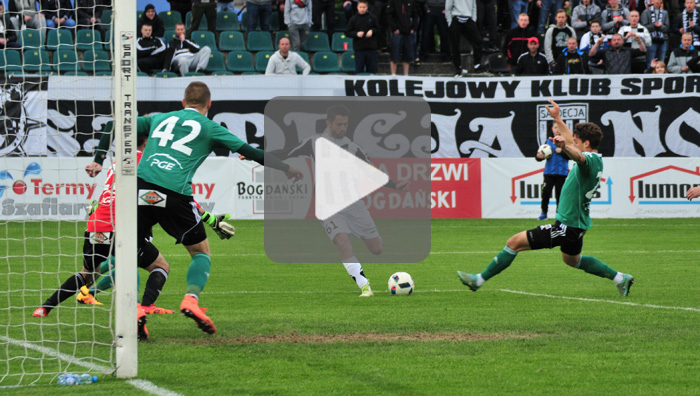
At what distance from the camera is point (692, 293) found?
10656 mm

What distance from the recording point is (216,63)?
25.6m

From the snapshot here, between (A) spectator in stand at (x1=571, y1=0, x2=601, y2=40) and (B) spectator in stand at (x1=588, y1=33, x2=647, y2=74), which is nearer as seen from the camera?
(B) spectator in stand at (x1=588, y1=33, x2=647, y2=74)

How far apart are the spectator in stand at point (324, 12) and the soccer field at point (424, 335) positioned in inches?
563

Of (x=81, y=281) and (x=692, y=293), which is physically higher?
(x=81, y=281)

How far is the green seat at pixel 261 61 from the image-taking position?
26.0 m

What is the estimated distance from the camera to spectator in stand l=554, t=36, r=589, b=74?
80.7 ft

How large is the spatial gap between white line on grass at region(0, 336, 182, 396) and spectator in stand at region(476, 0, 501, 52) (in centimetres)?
2109

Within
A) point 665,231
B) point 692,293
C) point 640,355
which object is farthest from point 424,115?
point 640,355

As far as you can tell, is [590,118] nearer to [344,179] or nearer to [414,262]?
[414,262]

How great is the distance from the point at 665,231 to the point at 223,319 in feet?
44.6

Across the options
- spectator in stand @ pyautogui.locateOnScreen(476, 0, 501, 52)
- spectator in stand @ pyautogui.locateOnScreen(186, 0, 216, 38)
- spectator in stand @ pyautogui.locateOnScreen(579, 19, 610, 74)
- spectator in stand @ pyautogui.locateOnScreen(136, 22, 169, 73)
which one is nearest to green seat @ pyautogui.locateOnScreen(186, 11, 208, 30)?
spectator in stand @ pyautogui.locateOnScreen(186, 0, 216, 38)

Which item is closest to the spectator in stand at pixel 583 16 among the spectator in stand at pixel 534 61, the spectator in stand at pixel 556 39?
the spectator in stand at pixel 556 39

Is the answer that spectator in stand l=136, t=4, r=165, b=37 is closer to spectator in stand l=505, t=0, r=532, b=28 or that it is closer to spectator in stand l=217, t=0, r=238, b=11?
spectator in stand l=217, t=0, r=238, b=11

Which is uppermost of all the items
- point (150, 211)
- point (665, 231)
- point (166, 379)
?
point (150, 211)
